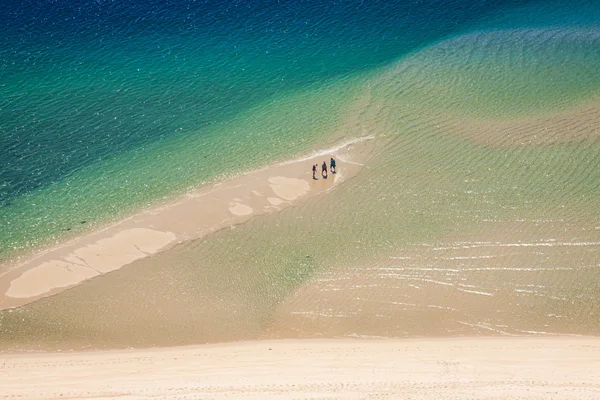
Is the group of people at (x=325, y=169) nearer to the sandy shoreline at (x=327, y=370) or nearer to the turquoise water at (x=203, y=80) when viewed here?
the turquoise water at (x=203, y=80)

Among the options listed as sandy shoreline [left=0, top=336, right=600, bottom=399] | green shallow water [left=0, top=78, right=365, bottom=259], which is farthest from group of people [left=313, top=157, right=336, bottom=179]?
sandy shoreline [left=0, top=336, right=600, bottom=399]

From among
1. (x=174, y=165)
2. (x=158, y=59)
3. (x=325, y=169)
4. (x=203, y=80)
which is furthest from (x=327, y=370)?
(x=158, y=59)

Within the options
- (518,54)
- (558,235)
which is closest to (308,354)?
(558,235)

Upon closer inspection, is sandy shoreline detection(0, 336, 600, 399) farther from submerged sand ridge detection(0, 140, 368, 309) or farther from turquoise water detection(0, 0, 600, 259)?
turquoise water detection(0, 0, 600, 259)

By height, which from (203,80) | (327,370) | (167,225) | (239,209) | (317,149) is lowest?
(327,370)

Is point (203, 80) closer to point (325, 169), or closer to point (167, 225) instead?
point (325, 169)

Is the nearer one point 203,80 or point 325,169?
point 325,169

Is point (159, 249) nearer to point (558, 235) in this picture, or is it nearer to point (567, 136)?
point (558, 235)

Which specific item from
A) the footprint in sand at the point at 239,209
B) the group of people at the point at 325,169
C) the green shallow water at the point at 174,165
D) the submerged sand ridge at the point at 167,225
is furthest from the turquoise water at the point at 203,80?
the footprint in sand at the point at 239,209
